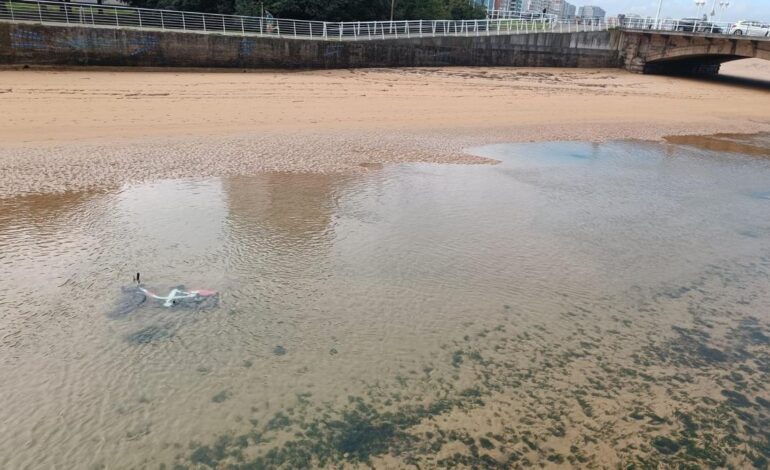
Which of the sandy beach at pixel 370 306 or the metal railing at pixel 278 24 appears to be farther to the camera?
the metal railing at pixel 278 24

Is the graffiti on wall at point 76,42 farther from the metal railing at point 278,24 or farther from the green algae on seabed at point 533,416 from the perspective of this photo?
the green algae on seabed at point 533,416

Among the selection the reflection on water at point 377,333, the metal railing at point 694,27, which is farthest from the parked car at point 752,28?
the reflection on water at point 377,333

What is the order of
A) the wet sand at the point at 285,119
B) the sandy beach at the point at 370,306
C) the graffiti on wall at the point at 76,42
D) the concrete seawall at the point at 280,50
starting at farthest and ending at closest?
the concrete seawall at the point at 280,50 → the graffiti on wall at the point at 76,42 → the wet sand at the point at 285,119 → the sandy beach at the point at 370,306

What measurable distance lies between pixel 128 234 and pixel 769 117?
20165 mm

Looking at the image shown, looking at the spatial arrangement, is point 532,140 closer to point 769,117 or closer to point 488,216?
point 488,216

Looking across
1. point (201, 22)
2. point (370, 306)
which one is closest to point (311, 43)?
point (201, 22)

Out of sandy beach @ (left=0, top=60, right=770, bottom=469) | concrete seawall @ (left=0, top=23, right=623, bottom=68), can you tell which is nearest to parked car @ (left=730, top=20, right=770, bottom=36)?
concrete seawall @ (left=0, top=23, right=623, bottom=68)

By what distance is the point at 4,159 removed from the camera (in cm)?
740

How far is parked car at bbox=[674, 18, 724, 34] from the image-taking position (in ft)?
97.5

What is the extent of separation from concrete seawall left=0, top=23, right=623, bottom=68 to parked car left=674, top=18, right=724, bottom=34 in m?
3.38

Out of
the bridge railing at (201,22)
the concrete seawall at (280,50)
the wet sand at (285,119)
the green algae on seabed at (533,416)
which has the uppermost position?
the bridge railing at (201,22)

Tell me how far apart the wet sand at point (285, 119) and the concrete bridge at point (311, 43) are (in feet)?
3.99

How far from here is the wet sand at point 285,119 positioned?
7793 millimetres

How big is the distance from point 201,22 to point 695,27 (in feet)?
88.7
